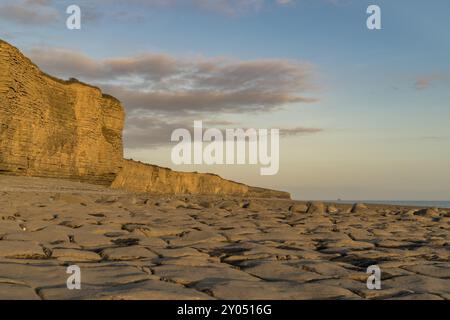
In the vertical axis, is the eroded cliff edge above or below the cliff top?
below

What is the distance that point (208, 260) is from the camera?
4.26 metres

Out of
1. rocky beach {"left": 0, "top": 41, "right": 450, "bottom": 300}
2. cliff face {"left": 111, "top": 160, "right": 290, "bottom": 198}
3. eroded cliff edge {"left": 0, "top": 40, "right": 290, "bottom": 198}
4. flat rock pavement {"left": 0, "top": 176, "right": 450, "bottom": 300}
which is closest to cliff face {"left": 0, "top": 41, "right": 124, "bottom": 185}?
eroded cliff edge {"left": 0, "top": 40, "right": 290, "bottom": 198}

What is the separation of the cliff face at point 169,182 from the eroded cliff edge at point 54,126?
78cm

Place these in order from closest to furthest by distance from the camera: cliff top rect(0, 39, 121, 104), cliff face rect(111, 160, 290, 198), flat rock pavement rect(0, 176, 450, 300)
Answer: flat rock pavement rect(0, 176, 450, 300)
cliff top rect(0, 39, 121, 104)
cliff face rect(111, 160, 290, 198)

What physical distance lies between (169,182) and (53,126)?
24.8 meters

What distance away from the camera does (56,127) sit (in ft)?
86.5

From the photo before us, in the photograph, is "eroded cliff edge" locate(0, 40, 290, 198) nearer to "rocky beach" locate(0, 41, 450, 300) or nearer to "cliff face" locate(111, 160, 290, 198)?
"cliff face" locate(111, 160, 290, 198)

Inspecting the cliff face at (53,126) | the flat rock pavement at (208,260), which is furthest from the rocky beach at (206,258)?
the cliff face at (53,126)

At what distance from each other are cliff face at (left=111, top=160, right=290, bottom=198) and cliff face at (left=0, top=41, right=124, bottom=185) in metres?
5.49

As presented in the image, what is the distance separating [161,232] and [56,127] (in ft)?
72.8

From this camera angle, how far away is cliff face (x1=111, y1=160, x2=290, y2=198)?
4278cm

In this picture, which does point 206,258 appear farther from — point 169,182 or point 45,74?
point 169,182
